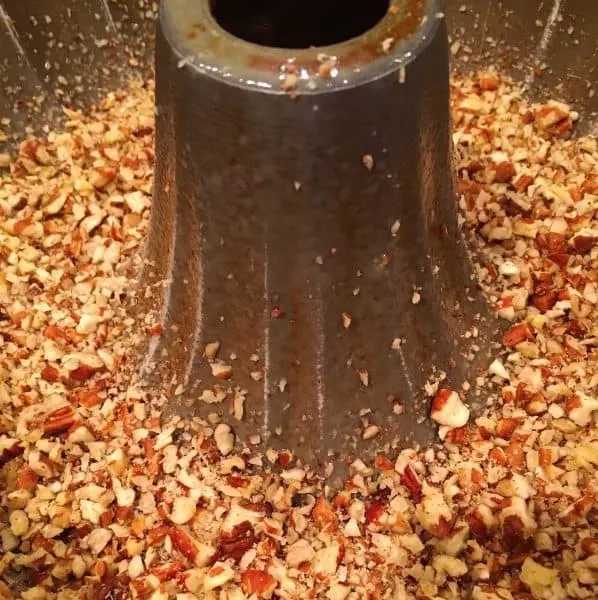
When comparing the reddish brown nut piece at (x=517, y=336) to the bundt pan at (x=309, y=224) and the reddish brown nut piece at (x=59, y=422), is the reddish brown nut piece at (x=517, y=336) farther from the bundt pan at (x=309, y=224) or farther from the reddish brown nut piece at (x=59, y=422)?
the reddish brown nut piece at (x=59, y=422)

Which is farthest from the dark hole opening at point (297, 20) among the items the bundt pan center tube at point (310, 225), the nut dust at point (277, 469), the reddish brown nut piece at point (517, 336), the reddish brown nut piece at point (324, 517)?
the reddish brown nut piece at point (324, 517)

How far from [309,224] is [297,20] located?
0.30 m

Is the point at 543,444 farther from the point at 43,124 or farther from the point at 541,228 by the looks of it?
the point at 43,124

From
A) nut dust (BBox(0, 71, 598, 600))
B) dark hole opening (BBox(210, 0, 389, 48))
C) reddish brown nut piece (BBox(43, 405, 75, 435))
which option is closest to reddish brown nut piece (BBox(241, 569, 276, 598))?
nut dust (BBox(0, 71, 598, 600))

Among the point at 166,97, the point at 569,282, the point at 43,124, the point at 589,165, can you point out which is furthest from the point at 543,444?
the point at 43,124

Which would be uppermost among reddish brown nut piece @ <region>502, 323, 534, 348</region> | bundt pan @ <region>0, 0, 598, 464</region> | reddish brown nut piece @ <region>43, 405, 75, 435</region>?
bundt pan @ <region>0, 0, 598, 464</region>

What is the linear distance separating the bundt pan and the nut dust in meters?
0.04

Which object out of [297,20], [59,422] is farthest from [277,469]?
[297,20]

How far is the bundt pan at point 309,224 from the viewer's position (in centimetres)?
82

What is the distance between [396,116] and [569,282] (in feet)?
1.67

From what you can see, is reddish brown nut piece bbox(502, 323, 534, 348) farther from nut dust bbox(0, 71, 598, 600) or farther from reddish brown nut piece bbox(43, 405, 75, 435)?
reddish brown nut piece bbox(43, 405, 75, 435)

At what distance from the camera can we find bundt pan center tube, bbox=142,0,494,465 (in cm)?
82

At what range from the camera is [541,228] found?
1.29m

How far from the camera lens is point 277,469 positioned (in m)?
1.09
